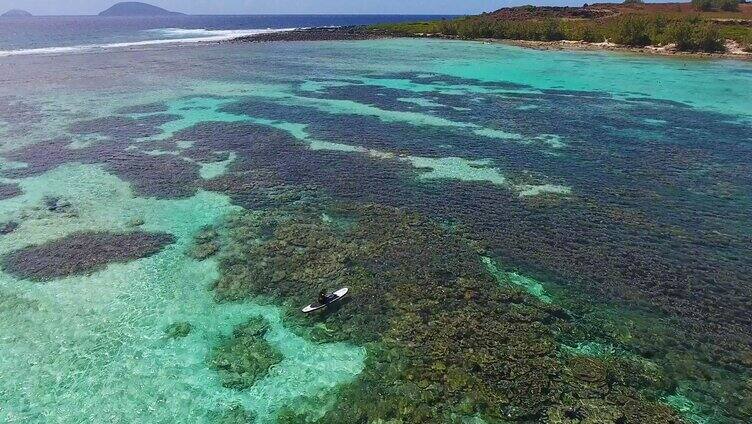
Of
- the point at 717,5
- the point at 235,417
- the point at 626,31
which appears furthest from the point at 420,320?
the point at 717,5

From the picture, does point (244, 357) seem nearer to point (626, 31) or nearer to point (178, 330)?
point (178, 330)

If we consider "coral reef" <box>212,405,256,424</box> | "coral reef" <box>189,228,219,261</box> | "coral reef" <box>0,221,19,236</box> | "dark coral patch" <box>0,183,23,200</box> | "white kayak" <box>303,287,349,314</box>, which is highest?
"dark coral patch" <box>0,183,23,200</box>

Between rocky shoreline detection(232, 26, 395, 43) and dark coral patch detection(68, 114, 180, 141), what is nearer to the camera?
dark coral patch detection(68, 114, 180, 141)

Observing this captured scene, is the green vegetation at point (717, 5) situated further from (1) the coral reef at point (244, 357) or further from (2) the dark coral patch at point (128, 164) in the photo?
(1) the coral reef at point (244, 357)

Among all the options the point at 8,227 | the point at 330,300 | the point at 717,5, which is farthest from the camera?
the point at 717,5

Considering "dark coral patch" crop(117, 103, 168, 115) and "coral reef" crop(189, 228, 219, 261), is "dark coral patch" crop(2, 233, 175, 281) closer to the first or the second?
"coral reef" crop(189, 228, 219, 261)

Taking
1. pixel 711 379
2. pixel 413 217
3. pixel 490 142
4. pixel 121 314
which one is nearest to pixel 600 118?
pixel 490 142

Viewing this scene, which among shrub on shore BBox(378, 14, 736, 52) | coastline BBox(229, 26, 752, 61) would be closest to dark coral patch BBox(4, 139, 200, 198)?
coastline BBox(229, 26, 752, 61)
